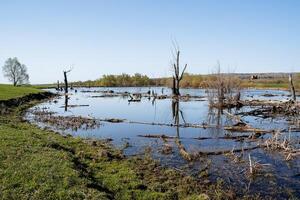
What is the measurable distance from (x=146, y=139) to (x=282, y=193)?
9597 millimetres

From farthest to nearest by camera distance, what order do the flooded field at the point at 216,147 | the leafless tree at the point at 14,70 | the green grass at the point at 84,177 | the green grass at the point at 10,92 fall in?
the leafless tree at the point at 14,70
the green grass at the point at 10,92
the flooded field at the point at 216,147
the green grass at the point at 84,177

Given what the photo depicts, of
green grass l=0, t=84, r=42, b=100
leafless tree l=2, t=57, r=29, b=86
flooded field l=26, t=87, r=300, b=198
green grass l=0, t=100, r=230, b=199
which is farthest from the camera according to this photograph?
leafless tree l=2, t=57, r=29, b=86

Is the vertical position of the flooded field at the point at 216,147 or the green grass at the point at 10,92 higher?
the green grass at the point at 10,92

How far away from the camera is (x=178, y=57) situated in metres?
56.8

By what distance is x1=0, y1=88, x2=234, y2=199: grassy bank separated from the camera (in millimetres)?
9000

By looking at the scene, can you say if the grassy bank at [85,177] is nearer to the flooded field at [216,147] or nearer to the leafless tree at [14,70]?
the flooded field at [216,147]

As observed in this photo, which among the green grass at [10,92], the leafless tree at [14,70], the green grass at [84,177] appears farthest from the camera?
the leafless tree at [14,70]

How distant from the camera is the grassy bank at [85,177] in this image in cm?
900

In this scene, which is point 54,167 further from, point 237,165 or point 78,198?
point 237,165

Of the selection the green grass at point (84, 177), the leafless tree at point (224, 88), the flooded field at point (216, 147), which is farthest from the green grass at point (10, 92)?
the green grass at point (84, 177)

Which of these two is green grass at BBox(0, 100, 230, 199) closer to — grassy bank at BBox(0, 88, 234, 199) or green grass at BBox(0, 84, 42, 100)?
grassy bank at BBox(0, 88, 234, 199)

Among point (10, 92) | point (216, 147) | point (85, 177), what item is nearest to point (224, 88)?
point (216, 147)

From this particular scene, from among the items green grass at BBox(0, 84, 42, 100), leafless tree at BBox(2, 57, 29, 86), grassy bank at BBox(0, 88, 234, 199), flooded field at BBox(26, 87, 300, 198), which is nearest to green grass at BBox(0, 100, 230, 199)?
grassy bank at BBox(0, 88, 234, 199)

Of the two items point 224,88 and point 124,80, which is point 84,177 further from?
point 124,80
